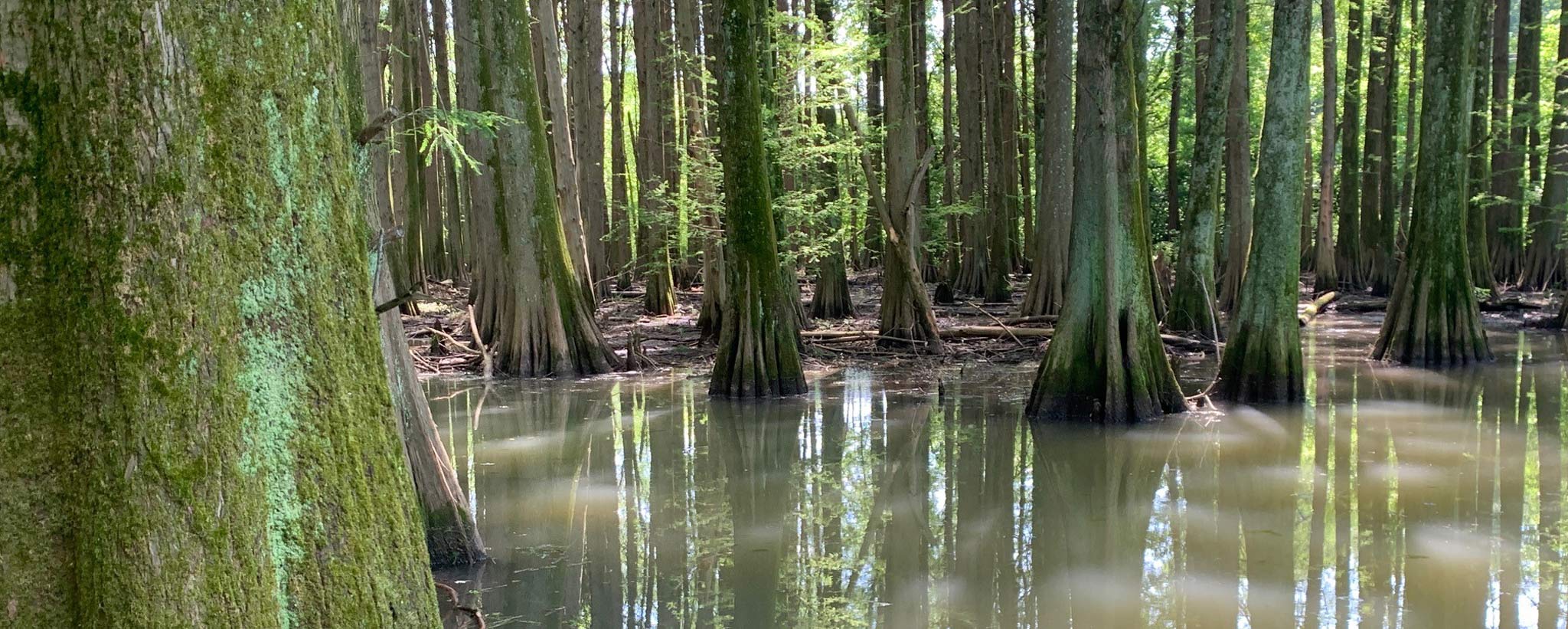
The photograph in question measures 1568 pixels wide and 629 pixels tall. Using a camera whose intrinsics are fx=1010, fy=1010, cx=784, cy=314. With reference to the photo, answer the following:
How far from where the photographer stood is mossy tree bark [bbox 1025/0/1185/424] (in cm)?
848

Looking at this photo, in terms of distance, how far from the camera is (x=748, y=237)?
9.81 meters

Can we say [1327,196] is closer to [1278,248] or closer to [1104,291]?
[1278,248]

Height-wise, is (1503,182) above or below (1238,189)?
above

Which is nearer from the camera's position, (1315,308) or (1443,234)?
(1443,234)

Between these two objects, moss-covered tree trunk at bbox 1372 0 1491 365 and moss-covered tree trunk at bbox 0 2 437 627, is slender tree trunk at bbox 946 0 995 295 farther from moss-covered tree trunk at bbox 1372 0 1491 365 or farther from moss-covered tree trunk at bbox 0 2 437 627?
moss-covered tree trunk at bbox 0 2 437 627

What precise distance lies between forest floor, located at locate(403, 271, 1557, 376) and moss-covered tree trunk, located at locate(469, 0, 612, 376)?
2.42 feet

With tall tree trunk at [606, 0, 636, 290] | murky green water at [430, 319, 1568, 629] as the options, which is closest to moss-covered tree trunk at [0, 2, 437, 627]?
murky green water at [430, 319, 1568, 629]

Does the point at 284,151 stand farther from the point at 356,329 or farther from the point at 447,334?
the point at 447,334

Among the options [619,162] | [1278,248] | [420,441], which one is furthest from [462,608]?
[619,162]

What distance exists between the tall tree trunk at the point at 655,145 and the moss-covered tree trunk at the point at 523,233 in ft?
11.7

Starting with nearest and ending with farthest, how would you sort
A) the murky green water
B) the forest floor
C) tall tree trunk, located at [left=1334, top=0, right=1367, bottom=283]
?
1. the murky green water
2. the forest floor
3. tall tree trunk, located at [left=1334, top=0, right=1367, bottom=283]

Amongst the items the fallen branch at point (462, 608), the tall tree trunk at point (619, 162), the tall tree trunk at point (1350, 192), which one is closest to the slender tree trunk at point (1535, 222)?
A: the tall tree trunk at point (1350, 192)

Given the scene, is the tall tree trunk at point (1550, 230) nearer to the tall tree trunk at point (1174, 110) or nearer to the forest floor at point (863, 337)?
the forest floor at point (863, 337)

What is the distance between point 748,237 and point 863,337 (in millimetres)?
3587
